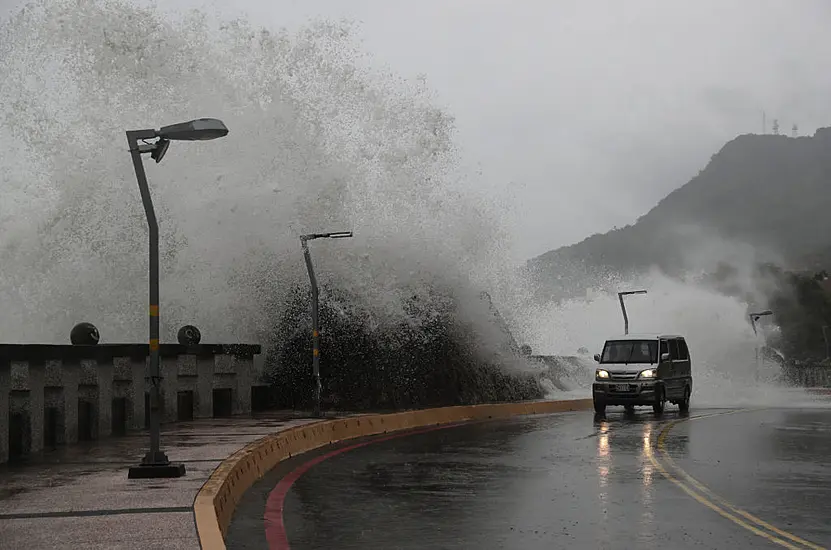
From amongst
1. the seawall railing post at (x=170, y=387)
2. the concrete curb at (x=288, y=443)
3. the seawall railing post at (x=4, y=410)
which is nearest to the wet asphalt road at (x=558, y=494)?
the concrete curb at (x=288, y=443)

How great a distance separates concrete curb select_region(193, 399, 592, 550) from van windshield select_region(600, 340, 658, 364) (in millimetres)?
2995

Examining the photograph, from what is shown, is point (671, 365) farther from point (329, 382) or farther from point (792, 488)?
point (792, 488)

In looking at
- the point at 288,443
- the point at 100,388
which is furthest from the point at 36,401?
the point at 288,443

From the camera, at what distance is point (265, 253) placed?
3356cm

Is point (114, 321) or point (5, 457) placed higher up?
point (114, 321)

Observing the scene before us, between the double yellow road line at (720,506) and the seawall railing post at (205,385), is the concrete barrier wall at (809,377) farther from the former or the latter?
the double yellow road line at (720,506)

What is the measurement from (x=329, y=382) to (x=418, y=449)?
1259cm

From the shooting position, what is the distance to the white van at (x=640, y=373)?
3112cm

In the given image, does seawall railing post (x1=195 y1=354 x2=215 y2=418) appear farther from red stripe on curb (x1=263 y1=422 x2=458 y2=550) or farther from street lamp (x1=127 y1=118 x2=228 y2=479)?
street lamp (x1=127 y1=118 x2=228 y2=479)

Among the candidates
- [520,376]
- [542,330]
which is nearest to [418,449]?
→ [520,376]

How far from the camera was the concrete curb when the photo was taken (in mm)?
10266

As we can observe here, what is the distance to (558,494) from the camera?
13.2 metres

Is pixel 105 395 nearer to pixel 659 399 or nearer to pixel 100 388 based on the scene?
pixel 100 388

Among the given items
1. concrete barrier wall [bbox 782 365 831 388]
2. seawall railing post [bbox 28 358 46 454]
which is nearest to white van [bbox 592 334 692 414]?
seawall railing post [bbox 28 358 46 454]
